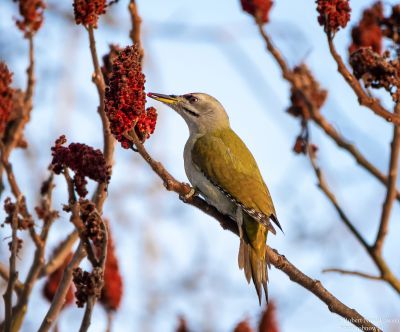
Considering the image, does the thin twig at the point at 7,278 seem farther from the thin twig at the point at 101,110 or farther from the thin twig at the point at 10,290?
the thin twig at the point at 10,290

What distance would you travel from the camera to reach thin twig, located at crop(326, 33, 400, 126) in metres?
3.84

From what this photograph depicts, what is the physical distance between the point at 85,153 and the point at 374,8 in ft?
10.6

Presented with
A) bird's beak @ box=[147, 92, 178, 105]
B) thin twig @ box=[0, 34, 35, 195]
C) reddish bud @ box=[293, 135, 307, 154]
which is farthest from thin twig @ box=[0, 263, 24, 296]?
reddish bud @ box=[293, 135, 307, 154]

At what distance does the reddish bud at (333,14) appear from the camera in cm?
432

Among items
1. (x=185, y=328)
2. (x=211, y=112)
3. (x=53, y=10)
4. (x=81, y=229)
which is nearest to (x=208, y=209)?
(x=185, y=328)

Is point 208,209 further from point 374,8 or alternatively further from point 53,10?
point 53,10

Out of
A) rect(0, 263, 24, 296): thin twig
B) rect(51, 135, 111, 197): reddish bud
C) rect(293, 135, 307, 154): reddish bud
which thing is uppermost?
rect(293, 135, 307, 154): reddish bud

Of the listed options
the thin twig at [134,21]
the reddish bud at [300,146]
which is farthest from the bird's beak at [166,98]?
the reddish bud at [300,146]

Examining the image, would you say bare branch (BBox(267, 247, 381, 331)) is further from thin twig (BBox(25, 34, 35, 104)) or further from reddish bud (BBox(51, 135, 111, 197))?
thin twig (BBox(25, 34, 35, 104))

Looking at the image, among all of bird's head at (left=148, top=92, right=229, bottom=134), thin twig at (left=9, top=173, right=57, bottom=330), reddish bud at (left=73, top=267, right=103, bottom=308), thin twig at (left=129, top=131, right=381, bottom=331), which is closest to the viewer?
reddish bud at (left=73, top=267, right=103, bottom=308)

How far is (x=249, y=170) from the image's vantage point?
5.79 metres

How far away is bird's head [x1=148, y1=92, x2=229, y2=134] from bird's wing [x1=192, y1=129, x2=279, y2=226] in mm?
195

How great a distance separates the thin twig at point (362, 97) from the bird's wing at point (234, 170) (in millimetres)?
1392

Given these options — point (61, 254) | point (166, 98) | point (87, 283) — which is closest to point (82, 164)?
point (87, 283)
